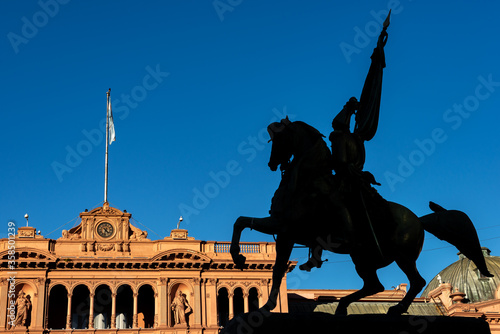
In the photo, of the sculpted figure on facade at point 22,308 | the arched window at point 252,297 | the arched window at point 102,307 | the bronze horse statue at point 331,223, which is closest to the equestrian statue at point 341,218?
the bronze horse statue at point 331,223

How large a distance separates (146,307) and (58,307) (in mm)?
6247

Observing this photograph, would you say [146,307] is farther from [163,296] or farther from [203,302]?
[203,302]

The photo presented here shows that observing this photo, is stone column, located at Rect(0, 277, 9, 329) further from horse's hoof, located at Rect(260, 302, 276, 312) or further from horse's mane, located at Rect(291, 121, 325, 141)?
horse's hoof, located at Rect(260, 302, 276, 312)

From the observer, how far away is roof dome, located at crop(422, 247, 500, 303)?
69.5m

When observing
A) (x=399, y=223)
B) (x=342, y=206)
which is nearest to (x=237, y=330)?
(x=342, y=206)

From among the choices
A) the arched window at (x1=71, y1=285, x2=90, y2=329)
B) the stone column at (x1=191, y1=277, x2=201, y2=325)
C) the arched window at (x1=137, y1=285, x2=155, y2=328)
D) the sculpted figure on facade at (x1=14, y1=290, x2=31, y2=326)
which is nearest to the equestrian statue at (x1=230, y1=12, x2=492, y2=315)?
the stone column at (x1=191, y1=277, x2=201, y2=325)

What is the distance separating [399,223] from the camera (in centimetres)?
995

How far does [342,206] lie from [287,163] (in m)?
1.09

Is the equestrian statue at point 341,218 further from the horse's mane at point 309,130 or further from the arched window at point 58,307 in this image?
the arched window at point 58,307

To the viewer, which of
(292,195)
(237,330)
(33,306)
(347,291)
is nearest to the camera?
(237,330)

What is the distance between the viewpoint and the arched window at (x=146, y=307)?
49.8 meters

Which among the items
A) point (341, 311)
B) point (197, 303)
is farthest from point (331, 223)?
point (197, 303)

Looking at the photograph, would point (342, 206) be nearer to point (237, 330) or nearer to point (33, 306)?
point (237, 330)

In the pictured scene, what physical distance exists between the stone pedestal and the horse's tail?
1.09 meters
